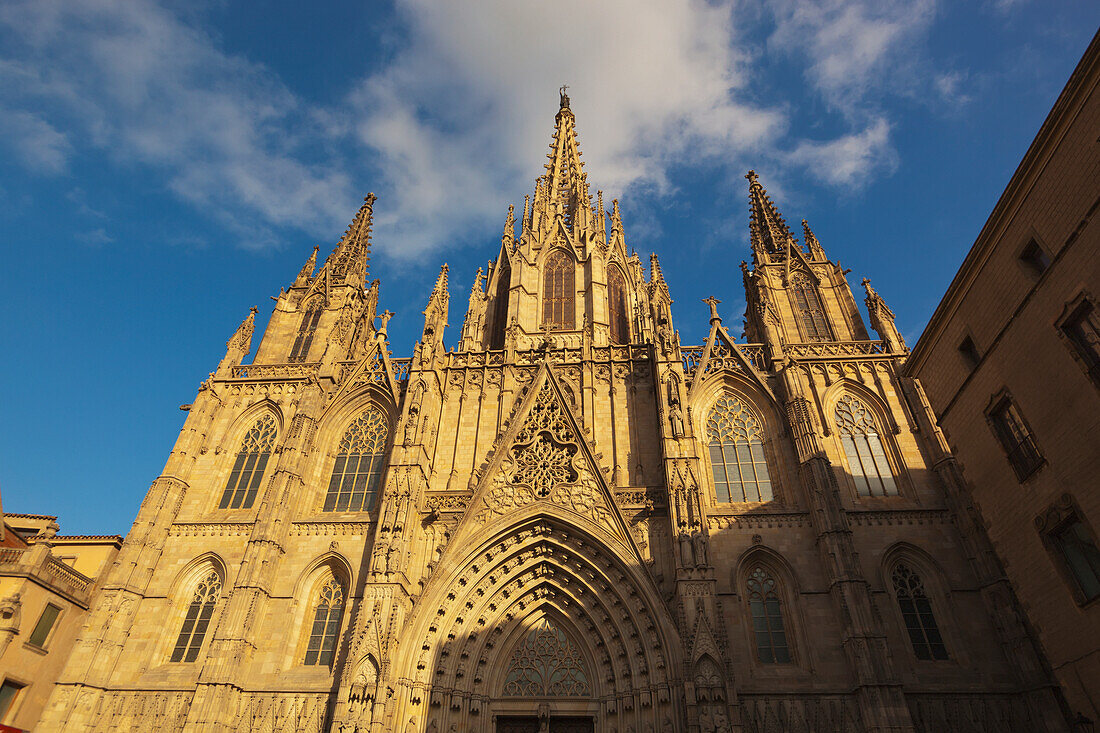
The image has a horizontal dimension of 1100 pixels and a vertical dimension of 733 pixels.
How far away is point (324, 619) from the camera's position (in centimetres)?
1848

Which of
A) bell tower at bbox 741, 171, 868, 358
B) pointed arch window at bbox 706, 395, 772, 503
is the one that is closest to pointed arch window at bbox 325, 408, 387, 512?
pointed arch window at bbox 706, 395, 772, 503

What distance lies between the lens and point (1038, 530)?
520 inches

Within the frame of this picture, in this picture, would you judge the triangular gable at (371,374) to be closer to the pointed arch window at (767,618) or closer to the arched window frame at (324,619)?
the arched window frame at (324,619)

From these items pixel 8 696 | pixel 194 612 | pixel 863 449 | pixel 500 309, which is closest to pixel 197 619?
pixel 194 612

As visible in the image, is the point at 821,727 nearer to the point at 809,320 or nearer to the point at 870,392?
the point at 870,392

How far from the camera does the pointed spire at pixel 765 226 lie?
28.3 metres

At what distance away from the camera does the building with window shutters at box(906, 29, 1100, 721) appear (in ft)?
38.2

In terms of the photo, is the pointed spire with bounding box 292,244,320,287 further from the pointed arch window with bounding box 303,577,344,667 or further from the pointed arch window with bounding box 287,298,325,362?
the pointed arch window with bounding box 303,577,344,667

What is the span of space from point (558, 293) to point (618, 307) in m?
2.95

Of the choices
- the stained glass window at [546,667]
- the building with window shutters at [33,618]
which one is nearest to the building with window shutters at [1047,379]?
the stained glass window at [546,667]

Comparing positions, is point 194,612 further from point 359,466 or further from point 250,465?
point 359,466

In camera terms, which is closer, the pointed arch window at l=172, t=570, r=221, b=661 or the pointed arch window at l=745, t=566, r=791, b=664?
the pointed arch window at l=745, t=566, r=791, b=664

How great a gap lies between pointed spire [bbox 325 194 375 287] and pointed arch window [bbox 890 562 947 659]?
2500 cm

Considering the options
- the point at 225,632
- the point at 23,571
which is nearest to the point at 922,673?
the point at 225,632
